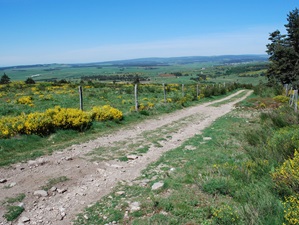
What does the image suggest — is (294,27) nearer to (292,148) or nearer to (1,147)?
(292,148)

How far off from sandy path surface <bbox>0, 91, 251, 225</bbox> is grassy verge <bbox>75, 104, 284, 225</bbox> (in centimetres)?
41

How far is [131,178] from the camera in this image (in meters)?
6.14

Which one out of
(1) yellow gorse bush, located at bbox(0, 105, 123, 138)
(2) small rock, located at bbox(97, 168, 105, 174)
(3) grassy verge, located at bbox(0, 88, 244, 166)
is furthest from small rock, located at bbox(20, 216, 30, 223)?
(1) yellow gorse bush, located at bbox(0, 105, 123, 138)

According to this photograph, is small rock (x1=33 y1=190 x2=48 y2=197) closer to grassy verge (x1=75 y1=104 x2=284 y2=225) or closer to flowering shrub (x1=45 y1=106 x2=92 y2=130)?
grassy verge (x1=75 y1=104 x2=284 y2=225)

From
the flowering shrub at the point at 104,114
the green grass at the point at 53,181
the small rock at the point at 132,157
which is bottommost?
the small rock at the point at 132,157

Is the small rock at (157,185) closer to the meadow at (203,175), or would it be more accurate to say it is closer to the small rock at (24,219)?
the meadow at (203,175)

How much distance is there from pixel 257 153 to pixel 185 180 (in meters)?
1.81

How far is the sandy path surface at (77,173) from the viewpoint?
473cm

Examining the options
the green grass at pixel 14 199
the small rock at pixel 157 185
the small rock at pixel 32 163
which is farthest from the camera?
the small rock at pixel 32 163

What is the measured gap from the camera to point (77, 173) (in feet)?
21.1

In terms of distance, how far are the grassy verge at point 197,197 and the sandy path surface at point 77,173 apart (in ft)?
1.35

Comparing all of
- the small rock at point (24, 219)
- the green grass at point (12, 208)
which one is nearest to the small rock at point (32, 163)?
the green grass at point (12, 208)

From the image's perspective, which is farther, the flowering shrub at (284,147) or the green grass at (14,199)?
the flowering shrub at (284,147)

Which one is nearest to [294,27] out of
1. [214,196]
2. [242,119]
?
[242,119]
